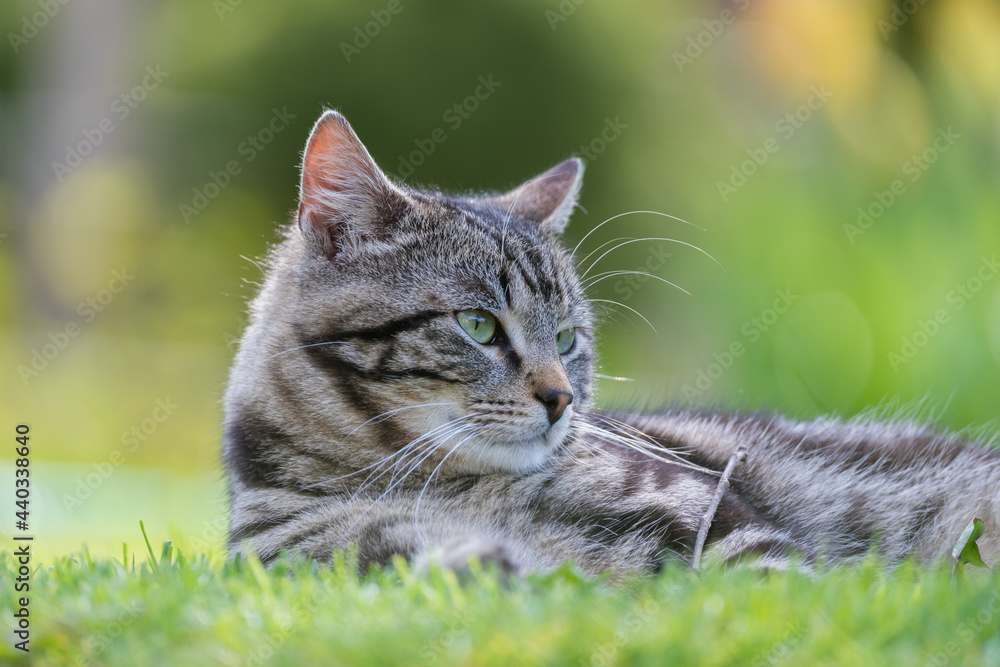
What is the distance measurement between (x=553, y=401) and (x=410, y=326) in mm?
410

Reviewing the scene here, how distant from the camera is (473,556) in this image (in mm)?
1628

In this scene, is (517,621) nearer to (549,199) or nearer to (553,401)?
(553,401)

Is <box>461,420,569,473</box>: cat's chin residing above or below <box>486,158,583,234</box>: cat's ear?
below

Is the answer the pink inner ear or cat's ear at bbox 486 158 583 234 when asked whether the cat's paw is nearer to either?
the pink inner ear

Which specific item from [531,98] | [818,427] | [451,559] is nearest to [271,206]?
[531,98]

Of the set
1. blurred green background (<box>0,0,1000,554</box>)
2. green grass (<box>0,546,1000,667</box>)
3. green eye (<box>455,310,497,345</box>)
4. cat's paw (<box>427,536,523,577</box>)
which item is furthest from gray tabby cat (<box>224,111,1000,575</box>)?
blurred green background (<box>0,0,1000,554</box>)

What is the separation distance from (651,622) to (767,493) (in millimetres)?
1292

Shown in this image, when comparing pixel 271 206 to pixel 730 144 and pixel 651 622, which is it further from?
pixel 651 622

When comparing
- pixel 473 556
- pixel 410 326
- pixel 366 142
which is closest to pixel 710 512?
pixel 473 556

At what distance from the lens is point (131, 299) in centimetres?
860

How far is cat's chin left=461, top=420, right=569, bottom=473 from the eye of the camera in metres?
2.21

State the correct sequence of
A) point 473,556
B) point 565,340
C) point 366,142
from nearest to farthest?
point 473,556, point 565,340, point 366,142

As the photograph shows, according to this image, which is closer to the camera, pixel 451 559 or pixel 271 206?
pixel 451 559

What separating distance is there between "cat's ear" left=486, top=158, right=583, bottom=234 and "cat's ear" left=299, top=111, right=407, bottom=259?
55 centimetres
